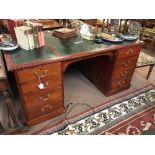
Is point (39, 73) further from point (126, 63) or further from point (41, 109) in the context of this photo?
point (126, 63)

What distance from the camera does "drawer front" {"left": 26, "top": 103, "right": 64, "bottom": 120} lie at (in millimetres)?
1416

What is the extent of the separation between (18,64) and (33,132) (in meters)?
0.73

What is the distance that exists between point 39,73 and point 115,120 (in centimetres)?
99

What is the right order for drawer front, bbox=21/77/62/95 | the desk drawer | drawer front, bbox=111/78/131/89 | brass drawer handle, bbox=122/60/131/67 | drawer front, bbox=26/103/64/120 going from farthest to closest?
Answer: drawer front, bbox=111/78/131/89 → brass drawer handle, bbox=122/60/131/67 → drawer front, bbox=26/103/64/120 → drawer front, bbox=21/77/62/95 → the desk drawer

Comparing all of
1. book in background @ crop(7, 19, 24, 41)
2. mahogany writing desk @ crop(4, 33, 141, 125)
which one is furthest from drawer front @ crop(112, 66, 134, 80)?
book in background @ crop(7, 19, 24, 41)

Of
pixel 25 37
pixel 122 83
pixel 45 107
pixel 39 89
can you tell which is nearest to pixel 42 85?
pixel 39 89

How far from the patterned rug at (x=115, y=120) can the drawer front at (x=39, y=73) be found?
58 cm

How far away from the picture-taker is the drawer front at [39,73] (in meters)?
1.16

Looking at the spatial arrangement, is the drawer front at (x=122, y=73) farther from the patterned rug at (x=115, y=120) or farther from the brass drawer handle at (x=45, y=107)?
the brass drawer handle at (x=45, y=107)

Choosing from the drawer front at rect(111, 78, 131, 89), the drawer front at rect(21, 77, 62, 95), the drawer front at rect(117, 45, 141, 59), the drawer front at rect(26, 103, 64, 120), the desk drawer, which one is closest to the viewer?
the desk drawer

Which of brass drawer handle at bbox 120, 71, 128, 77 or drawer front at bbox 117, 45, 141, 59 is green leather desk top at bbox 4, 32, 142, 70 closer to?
drawer front at bbox 117, 45, 141, 59
